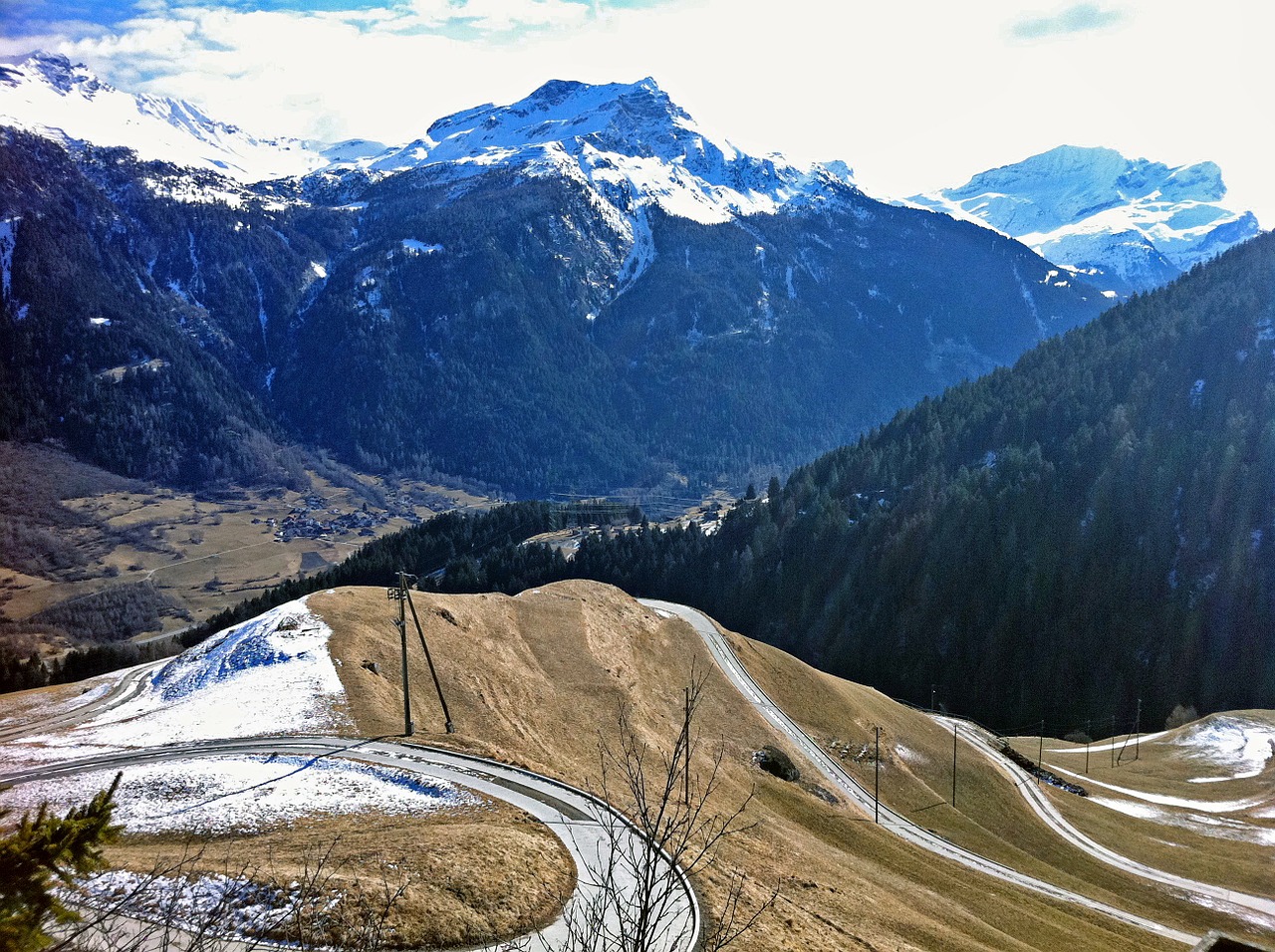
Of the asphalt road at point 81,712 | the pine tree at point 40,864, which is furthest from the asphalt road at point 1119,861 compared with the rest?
the asphalt road at point 81,712

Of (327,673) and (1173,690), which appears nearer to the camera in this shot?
(327,673)

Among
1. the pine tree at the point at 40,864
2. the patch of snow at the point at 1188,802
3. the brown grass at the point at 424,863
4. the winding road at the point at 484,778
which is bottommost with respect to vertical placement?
the patch of snow at the point at 1188,802

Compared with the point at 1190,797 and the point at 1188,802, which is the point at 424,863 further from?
the point at 1190,797

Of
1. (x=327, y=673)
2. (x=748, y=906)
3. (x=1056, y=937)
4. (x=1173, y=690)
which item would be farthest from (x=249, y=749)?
(x=1173, y=690)

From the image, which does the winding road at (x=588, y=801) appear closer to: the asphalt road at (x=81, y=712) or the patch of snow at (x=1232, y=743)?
the asphalt road at (x=81, y=712)

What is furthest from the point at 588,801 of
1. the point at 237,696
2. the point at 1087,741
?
the point at 1087,741

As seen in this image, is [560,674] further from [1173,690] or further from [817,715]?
[1173,690]
